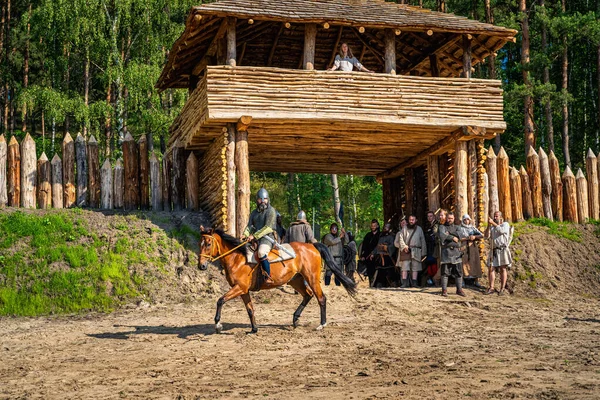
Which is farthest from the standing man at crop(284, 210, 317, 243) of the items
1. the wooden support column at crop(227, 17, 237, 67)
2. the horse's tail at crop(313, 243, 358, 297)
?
the wooden support column at crop(227, 17, 237, 67)

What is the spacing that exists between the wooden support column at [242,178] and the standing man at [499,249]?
18.3 ft

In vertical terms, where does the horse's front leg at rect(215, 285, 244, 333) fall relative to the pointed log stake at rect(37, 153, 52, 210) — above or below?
below

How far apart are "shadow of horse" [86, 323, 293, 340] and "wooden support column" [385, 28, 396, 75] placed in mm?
7755

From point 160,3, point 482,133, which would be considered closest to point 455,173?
point 482,133

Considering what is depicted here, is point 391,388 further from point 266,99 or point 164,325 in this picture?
point 266,99

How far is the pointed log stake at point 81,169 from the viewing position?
18.9m

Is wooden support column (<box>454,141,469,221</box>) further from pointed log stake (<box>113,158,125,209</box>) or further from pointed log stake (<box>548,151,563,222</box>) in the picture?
pointed log stake (<box>113,158,125,209</box>)

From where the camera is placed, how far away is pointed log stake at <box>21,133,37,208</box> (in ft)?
→ 59.4

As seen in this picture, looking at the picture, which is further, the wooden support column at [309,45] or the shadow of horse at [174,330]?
the wooden support column at [309,45]

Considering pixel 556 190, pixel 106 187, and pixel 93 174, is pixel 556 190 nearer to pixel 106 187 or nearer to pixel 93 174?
pixel 106 187

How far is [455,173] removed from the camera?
18750 millimetres

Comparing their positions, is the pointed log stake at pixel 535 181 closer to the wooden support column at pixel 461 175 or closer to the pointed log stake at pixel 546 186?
the pointed log stake at pixel 546 186

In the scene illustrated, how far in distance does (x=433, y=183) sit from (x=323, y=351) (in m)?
10.2

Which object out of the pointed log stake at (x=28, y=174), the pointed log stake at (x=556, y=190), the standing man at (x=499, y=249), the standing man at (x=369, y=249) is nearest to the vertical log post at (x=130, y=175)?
the pointed log stake at (x=28, y=174)
